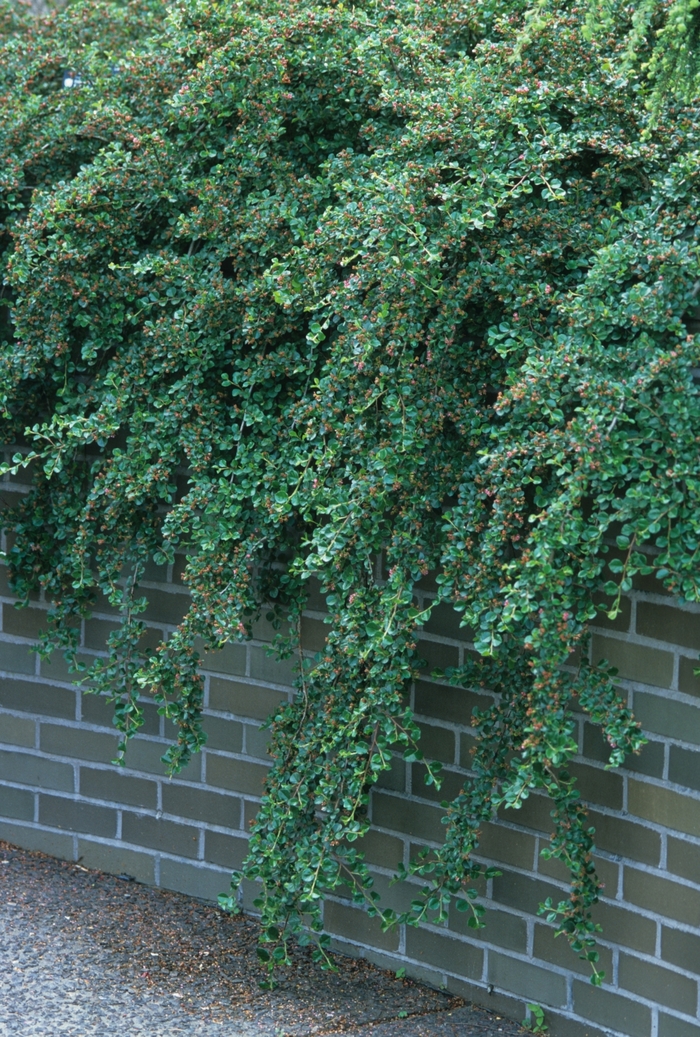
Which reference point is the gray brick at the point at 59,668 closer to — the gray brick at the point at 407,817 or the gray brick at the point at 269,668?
the gray brick at the point at 269,668

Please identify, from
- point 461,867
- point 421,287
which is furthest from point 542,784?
point 421,287

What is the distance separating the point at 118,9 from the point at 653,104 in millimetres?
2801

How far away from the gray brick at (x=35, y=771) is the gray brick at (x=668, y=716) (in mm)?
2253

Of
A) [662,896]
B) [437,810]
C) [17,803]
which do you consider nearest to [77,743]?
[17,803]

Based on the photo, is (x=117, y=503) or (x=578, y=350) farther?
(x=117, y=503)

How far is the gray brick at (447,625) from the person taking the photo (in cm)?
353

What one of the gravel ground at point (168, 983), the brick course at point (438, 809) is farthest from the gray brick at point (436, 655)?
the gravel ground at point (168, 983)

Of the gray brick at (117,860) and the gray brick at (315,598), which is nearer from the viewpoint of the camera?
the gray brick at (315,598)

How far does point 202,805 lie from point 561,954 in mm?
1370

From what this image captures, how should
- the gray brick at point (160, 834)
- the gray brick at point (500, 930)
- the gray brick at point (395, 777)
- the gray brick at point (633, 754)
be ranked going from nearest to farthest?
1. the gray brick at point (633, 754)
2. the gray brick at point (500, 930)
3. the gray brick at point (395, 777)
4. the gray brick at point (160, 834)

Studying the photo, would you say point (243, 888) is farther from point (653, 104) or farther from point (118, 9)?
point (118, 9)

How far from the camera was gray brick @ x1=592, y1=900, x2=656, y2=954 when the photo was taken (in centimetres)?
318

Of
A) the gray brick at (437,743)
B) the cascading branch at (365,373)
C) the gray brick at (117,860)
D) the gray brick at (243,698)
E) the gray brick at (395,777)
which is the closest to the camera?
the cascading branch at (365,373)

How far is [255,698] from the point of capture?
13.1 ft
